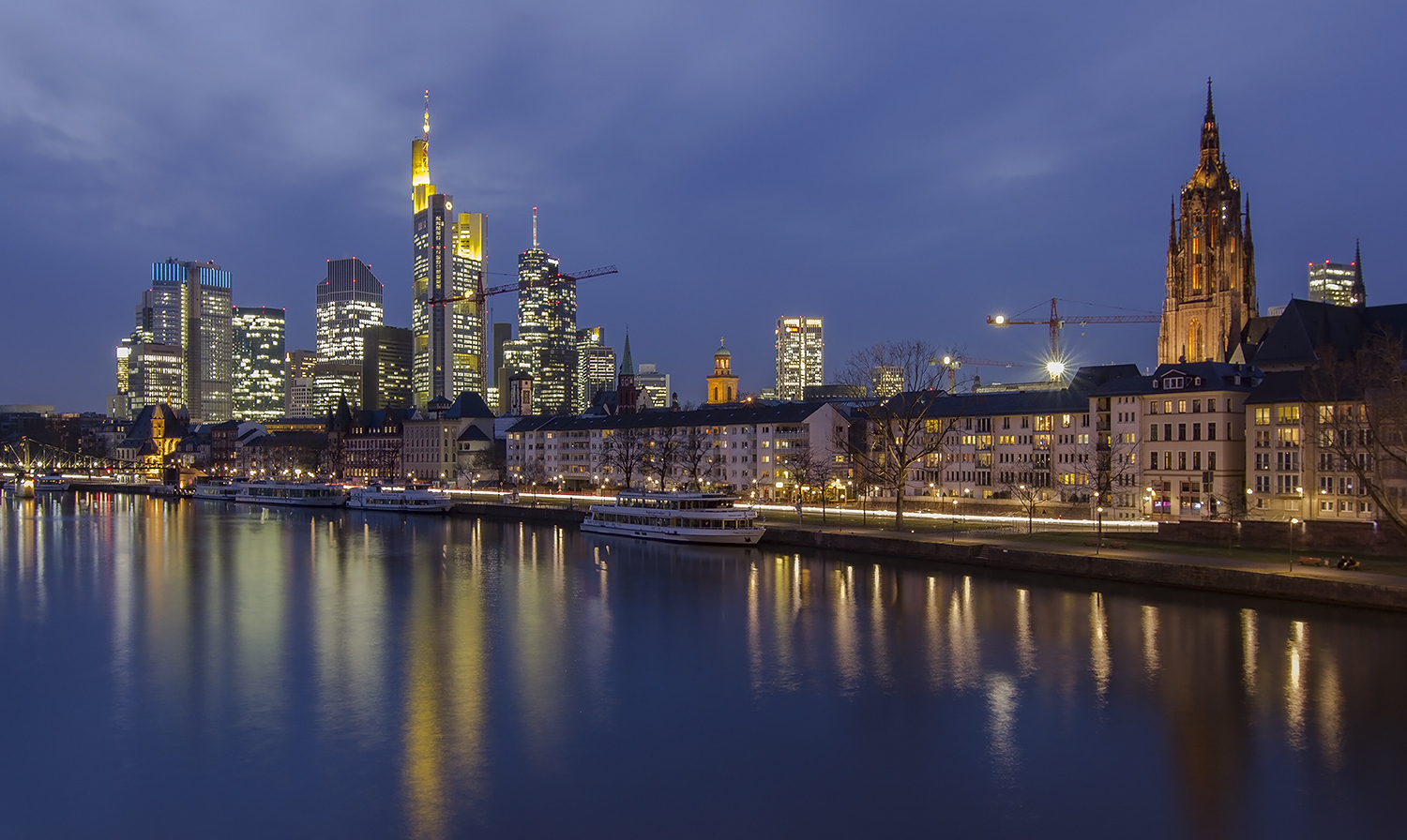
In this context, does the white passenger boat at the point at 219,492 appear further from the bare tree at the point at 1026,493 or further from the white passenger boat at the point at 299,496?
the bare tree at the point at 1026,493

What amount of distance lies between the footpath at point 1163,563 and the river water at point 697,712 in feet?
3.33

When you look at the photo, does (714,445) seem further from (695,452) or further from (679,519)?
(679,519)

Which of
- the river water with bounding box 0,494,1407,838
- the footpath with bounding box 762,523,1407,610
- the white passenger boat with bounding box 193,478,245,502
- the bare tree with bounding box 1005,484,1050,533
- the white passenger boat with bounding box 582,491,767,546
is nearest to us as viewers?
the river water with bounding box 0,494,1407,838

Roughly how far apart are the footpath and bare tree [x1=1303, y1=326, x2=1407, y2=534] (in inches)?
193

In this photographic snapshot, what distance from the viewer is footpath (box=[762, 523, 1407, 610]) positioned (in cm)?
4088

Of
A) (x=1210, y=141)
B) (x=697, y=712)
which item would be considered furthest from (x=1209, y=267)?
(x=697, y=712)

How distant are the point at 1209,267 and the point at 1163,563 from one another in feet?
315

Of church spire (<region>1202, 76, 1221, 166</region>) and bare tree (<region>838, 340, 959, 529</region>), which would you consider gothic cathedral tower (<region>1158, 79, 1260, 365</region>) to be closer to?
church spire (<region>1202, 76, 1221, 166</region>)

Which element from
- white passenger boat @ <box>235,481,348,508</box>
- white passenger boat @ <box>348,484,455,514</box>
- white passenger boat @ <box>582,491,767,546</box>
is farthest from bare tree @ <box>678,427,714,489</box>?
white passenger boat @ <box>235,481,348,508</box>

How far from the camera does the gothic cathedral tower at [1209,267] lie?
128 metres

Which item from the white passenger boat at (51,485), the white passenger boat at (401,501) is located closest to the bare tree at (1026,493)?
the white passenger boat at (401,501)

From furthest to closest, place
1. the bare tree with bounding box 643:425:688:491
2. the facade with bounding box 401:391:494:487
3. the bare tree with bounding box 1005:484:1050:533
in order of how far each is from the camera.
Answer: the facade with bounding box 401:391:494:487, the bare tree with bounding box 643:425:688:491, the bare tree with bounding box 1005:484:1050:533

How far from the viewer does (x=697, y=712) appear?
1116 inches

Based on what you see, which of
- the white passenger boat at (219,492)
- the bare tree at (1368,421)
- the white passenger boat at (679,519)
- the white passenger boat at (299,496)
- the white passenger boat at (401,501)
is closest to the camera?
the bare tree at (1368,421)
